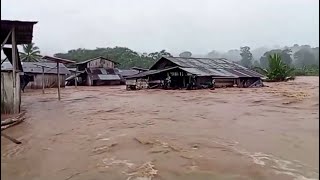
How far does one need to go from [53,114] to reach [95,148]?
6.81 metres

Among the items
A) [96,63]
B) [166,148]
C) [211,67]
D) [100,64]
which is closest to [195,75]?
[211,67]

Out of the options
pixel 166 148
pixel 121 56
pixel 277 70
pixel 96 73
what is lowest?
pixel 166 148

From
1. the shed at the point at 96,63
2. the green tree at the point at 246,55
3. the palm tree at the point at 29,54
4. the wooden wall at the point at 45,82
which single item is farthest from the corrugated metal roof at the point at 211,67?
the green tree at the point at 246,55

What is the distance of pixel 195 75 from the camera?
27609 millimetres

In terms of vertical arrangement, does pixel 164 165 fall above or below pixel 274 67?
below

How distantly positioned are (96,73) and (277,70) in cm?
2030

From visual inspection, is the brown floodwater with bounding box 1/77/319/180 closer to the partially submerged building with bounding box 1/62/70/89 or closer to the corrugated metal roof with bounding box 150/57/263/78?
the corrugated metal roof with bounding box 150/57/263/78

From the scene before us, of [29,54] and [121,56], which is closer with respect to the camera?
[29,54]

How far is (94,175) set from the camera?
18.4ft

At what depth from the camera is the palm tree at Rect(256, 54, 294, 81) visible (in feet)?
102

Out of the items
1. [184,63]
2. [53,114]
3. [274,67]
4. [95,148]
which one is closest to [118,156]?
[95,148]

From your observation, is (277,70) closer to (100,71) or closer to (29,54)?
(100,71)

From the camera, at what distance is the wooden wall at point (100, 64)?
141 ft

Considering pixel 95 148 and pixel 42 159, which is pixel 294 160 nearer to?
pixel 95 148
